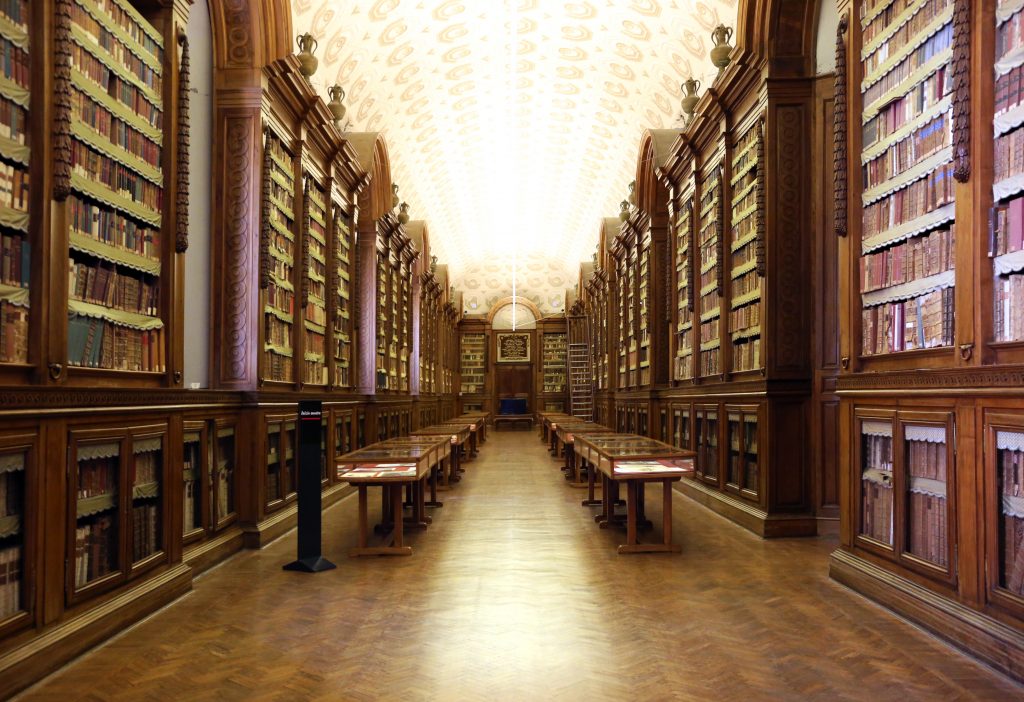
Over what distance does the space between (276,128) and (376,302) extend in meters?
5.26

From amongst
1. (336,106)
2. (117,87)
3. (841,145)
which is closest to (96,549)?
(117,87)

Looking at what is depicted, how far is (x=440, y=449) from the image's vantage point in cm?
834

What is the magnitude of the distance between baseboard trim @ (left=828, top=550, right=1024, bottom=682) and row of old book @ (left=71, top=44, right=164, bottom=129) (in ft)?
16.6

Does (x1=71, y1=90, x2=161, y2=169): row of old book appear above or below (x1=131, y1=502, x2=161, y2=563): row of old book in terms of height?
above

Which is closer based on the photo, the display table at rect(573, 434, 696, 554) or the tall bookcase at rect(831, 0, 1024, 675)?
the tall bookcase at rect(831, 0, 1024, 675)

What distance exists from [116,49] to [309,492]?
309 centimetres

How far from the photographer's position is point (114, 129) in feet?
14.3

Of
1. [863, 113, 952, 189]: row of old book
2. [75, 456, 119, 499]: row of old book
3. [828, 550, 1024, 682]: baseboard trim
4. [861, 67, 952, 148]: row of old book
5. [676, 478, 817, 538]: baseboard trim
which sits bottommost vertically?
[676, 478, 817, 538]: baseboard trim

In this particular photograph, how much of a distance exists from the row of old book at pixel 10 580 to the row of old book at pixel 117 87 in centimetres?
236

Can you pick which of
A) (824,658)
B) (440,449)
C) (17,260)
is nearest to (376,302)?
(440,449)

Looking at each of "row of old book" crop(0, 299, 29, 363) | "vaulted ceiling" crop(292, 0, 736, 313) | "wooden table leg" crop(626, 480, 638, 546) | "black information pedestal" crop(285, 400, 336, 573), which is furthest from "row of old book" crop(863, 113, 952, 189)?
"vaulted ceiling" crop(292, 0, 736, 313)

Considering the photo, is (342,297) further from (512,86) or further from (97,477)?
(512,86)

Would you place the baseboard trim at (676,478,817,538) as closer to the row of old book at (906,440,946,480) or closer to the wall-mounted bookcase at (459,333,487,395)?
the row of old book at (906,440,946,480)

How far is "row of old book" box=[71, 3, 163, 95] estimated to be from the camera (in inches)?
160
